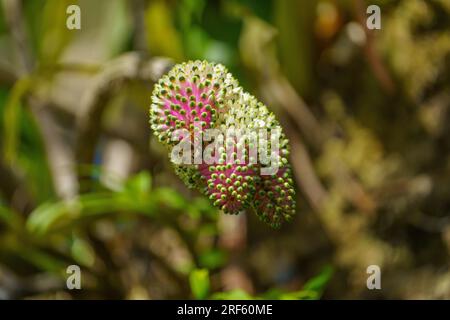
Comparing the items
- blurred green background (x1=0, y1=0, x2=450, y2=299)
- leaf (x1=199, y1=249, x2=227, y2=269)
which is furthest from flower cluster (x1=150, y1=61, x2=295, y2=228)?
leaf (x1=199, y1=249, x2=227, y2=269)

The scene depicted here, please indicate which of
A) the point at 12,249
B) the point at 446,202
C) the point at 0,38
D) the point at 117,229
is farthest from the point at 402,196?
the point at 0,38

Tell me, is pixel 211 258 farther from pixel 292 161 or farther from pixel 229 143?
pixel 229 143

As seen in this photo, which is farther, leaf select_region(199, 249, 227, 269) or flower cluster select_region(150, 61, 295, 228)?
leaf select_region(199, 249, 227, 269)

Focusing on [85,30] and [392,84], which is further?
[85,30]

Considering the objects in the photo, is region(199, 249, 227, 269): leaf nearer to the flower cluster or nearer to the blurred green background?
the blurred green background

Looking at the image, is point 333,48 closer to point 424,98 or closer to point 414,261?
point 424,98
